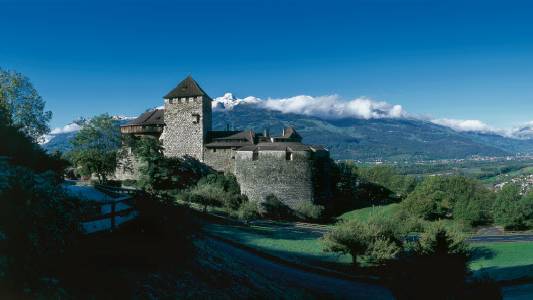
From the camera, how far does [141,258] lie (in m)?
9.24

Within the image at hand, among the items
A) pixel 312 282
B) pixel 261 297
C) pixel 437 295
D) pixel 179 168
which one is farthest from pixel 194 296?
pixel 179 168

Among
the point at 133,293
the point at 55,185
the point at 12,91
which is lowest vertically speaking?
the point at 133,293

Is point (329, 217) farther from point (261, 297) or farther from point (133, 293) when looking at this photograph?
point (133, 293)

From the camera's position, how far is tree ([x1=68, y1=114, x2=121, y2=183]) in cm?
4291

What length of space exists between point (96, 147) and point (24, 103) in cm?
1768

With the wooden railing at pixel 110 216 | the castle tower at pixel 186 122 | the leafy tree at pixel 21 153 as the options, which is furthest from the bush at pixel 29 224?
the castle tower at pixel 186 122

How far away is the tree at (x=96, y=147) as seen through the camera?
42.9 meters

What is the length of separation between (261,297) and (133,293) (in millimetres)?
4546

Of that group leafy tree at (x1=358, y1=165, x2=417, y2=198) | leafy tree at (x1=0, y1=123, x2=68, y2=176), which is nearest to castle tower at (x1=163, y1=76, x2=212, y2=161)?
leafy tree at (x1=358, y1=165, x2=417, y2=198)

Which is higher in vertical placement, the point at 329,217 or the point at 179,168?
the point at 179,168

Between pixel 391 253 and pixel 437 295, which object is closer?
pixel 437 295

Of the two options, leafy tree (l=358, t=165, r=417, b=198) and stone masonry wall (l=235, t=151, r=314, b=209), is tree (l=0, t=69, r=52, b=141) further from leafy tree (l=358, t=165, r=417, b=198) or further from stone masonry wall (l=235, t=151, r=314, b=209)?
leafy tree (l=358, t=165, r=417, b=198)

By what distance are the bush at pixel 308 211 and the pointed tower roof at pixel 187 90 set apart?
19.2 m

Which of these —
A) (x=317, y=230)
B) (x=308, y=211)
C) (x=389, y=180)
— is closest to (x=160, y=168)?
(x=308, y=211)
